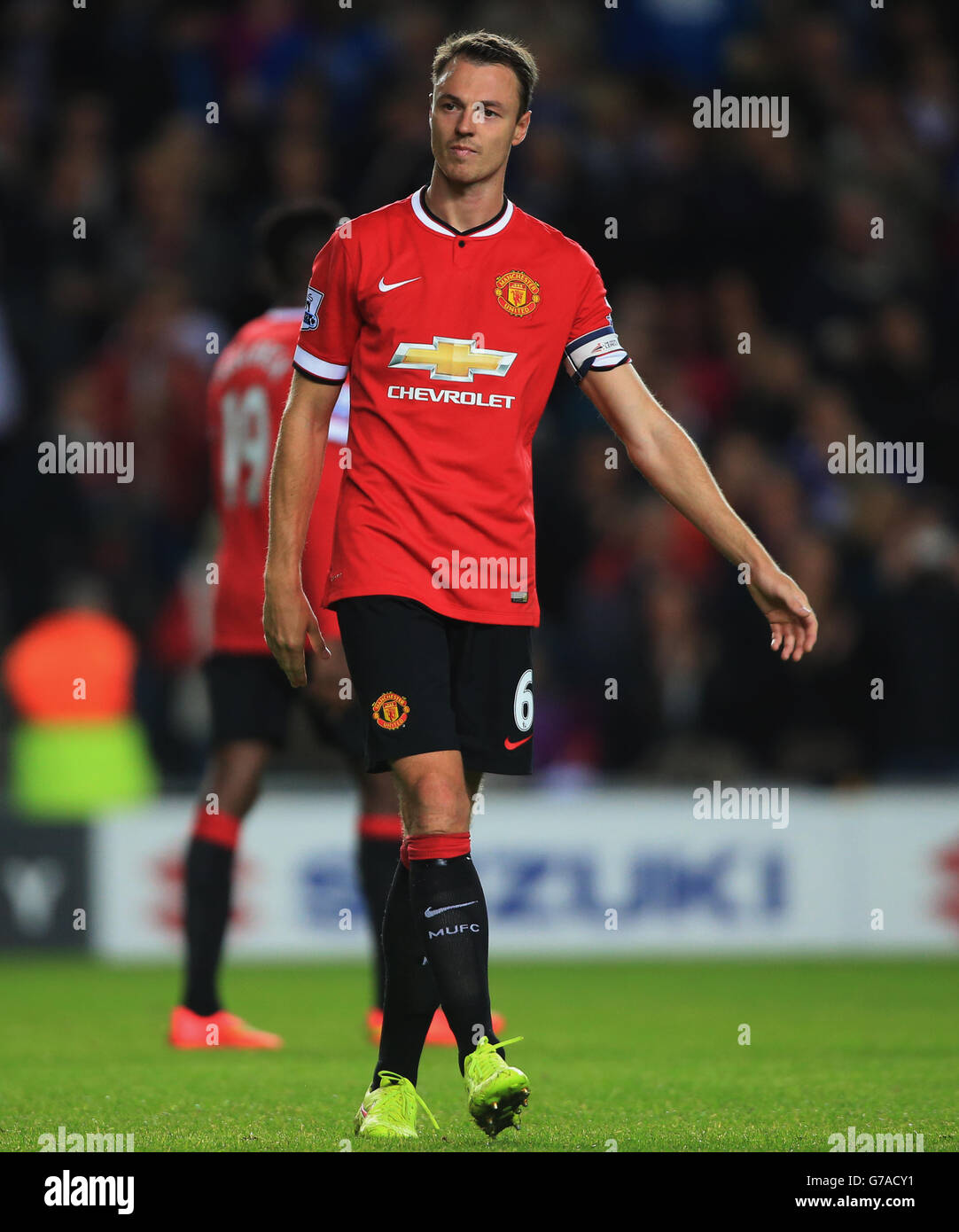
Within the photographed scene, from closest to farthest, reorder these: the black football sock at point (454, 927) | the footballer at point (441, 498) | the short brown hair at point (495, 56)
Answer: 1. the black football sock at point (454, 927)
2. the footballer at point (441, 498)
3. the short brown hair at point (495, 56)

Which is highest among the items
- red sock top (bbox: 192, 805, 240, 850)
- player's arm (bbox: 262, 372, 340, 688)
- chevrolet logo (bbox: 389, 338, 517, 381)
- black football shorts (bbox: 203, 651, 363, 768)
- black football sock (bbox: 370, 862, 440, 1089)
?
chevrolet logo (bbox: 389, 338, 517, 381)

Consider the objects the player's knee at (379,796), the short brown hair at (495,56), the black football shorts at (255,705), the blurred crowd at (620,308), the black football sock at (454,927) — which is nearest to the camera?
the black football sock at (454,927)

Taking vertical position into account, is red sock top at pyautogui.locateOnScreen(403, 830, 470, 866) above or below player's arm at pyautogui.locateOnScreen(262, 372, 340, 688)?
below

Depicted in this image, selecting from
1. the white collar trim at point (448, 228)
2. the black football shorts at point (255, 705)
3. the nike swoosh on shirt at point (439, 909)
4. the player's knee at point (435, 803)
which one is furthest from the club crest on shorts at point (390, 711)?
the black football shorts at point (255, 705)

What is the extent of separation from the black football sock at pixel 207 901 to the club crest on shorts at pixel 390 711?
2300 millimetres

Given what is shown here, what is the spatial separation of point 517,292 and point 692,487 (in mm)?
571

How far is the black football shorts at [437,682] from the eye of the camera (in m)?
4.23

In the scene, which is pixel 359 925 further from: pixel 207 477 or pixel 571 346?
pixel 571 346

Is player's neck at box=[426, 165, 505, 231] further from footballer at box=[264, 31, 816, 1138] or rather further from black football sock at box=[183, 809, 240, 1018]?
black football sock at box=[183, 809, 240, 1018]

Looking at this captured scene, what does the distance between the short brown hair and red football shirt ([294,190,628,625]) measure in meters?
0.30

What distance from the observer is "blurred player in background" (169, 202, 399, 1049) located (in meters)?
6.25

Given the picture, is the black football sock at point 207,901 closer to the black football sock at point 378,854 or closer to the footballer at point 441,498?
the black football sock at point 378,854

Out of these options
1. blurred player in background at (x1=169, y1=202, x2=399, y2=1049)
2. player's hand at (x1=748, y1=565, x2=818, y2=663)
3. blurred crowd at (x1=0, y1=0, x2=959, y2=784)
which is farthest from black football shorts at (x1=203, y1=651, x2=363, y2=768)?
blurred crowd at (x1=0, y1=0, x2=959, y2=784)
